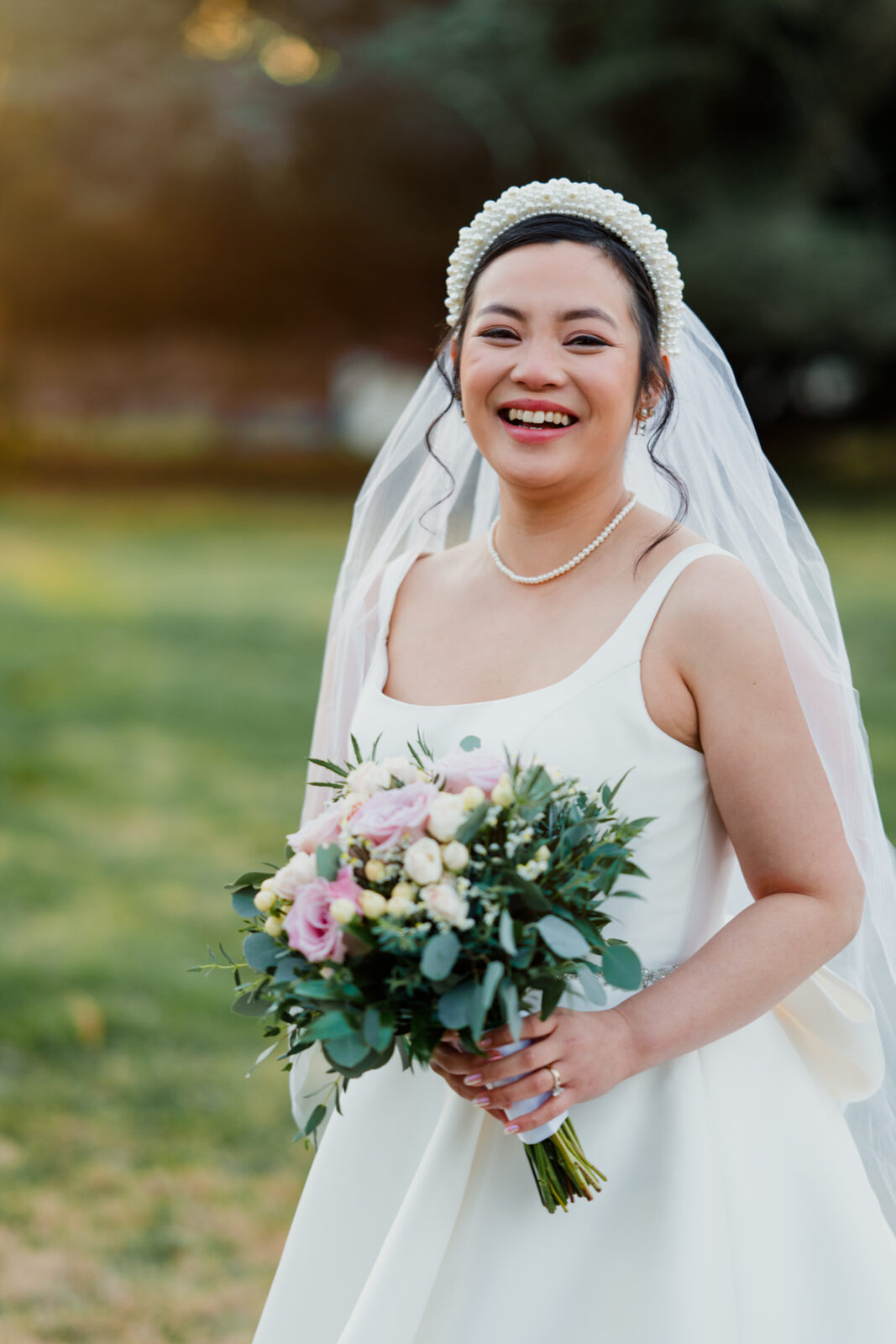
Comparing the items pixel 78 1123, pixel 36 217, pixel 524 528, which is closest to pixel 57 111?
pixel 36 217

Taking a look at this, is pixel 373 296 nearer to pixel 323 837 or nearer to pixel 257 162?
pixel 257 162

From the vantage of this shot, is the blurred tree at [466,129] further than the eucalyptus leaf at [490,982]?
Yes

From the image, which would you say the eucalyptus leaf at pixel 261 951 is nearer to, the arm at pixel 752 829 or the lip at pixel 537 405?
the arm at pixel 752 829

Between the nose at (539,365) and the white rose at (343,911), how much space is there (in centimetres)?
99

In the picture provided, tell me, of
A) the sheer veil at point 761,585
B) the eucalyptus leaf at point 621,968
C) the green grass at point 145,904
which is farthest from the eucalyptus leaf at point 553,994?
the green grass at point 145,904

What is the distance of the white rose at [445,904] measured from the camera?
1.71m

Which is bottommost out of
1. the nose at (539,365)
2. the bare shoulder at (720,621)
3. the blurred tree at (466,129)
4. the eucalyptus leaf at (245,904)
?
the eucalyptus leaf at (245,904)

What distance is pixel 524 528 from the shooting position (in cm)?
248

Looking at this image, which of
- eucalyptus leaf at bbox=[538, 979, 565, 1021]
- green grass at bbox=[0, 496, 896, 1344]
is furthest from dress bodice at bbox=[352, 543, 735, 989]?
green grass at bbox=[0, 496, 896, 1344]

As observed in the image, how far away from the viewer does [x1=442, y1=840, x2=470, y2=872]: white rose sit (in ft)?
5.69

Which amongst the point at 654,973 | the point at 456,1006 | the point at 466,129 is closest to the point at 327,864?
the point at 456,1006

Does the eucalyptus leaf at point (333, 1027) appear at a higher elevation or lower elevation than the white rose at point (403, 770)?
lower

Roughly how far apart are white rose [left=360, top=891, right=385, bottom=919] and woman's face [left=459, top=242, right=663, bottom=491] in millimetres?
900

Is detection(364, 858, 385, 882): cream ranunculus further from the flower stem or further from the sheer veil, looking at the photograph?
the sheer veil
